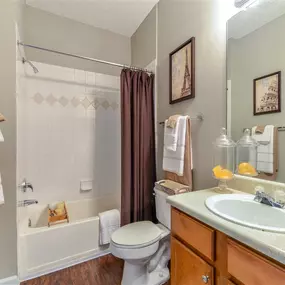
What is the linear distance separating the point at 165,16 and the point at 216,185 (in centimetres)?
177

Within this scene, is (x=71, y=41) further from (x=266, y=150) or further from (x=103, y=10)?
(x=266, y=150)

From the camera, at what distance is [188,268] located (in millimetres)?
998

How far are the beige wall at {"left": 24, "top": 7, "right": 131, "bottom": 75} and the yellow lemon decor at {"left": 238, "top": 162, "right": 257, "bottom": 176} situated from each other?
2.09 metres

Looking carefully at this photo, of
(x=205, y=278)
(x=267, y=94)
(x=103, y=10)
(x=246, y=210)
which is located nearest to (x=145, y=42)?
(x=103, y=10)

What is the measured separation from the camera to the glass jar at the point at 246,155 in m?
1.18

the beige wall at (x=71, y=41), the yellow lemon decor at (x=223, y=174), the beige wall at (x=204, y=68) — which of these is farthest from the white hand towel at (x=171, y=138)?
the beige wall at (x=71, y=41)

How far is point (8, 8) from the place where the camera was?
4.61 ft

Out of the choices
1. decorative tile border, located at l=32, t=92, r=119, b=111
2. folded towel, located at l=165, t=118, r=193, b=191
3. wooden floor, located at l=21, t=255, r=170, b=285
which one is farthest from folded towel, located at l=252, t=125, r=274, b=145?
decorative tile border, located at l=32, t=92, r=119, b=111

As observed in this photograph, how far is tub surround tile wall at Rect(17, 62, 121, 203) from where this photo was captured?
216 cm

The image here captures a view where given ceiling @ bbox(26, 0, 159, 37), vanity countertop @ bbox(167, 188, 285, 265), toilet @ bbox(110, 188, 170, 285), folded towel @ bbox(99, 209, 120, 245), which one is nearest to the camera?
vanity countertop @ bbox(167, 188, 285, 265)

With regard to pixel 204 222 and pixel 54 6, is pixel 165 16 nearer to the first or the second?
pixel 54 6

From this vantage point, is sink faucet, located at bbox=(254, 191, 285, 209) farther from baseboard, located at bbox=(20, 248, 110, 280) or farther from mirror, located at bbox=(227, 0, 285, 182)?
baseboard, located at bbox=(20, 248, 110, 280)

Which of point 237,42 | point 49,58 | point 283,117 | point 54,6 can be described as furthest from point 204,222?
point 54,6

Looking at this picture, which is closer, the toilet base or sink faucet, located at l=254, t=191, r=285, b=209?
sink faucet, located at l=254, t=191, r=285, b=209
